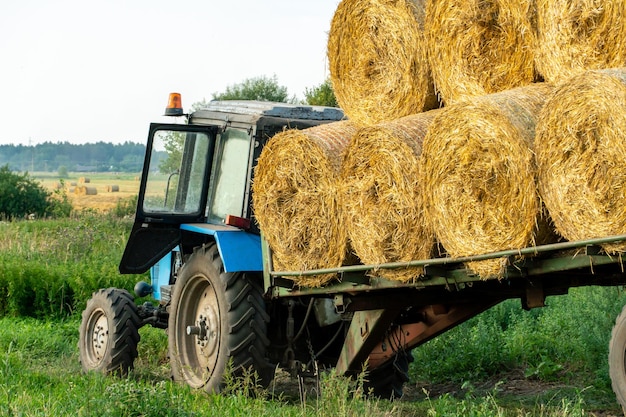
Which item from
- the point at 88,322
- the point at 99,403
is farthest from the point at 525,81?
the point at 88,322

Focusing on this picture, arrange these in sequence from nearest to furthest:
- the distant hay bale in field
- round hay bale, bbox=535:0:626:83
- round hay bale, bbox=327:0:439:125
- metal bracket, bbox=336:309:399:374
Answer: round hay bale, bbox=535:0:626:83, round hay bale, bbox=327:0:439:125, metal bracket, bbox=336:309:399:374, the distant hay bale in field

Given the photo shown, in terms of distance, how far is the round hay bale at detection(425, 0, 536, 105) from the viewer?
19.4ft

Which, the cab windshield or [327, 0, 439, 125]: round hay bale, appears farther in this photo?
the cab windshield

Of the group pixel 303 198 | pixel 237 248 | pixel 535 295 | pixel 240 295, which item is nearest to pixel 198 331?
pixel 240 295

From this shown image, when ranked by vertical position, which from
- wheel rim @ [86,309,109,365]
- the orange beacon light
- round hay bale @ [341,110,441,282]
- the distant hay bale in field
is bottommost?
wheel rim @ [86,309,109,365]

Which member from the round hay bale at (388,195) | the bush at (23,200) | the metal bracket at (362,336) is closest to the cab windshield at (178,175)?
the metal bracket at (362,336)

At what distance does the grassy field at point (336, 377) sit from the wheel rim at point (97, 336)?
28cm

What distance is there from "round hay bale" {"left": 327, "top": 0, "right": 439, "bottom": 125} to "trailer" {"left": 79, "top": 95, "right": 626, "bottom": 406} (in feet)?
2.14

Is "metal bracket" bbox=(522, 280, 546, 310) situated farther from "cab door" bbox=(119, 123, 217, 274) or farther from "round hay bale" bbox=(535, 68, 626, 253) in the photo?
"cab door" bbox=(119, 123, 217, 274)

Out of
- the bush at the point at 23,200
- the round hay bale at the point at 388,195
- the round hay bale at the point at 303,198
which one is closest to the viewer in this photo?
the round hay bale at the point at 388,195

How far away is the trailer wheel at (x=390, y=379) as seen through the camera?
8914 mm

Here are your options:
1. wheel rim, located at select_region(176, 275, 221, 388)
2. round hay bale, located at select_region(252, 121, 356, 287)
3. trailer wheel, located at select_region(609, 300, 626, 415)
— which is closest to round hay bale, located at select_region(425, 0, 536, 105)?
round hay bale, located at select_region(252, 121, 356, 287)

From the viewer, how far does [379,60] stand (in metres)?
6.96

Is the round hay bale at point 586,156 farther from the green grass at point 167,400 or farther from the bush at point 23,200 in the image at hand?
the bush at point 23,200
